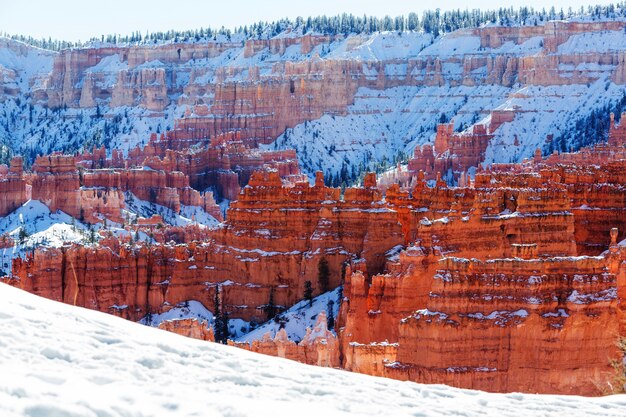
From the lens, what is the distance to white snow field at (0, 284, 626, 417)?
61.3ft

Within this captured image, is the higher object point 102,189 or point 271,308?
point 271,308

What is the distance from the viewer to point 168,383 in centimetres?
1997

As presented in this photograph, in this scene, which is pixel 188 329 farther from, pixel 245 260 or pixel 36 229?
pixel 36 229

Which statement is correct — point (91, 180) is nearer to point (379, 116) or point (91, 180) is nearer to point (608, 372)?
point (379, 116)

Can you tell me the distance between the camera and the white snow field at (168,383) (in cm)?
1867

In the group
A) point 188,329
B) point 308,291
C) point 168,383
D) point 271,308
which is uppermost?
point 168,383

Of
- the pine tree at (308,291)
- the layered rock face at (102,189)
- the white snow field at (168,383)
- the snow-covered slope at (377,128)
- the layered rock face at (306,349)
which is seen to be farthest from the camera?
the snow-covered slope at (377,128)

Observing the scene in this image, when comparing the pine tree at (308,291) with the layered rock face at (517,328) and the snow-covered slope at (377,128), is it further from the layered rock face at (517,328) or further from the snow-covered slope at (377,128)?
the snow-covered slope at (377,128)

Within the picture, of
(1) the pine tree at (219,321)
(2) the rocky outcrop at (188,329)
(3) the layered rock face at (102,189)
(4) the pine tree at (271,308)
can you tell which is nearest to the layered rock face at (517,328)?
(2) the rocky outcrop at (188,329)

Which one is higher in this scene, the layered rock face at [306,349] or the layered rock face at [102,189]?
the layered rock face at [306,349]

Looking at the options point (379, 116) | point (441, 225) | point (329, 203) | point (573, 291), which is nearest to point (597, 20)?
point (379, 116)

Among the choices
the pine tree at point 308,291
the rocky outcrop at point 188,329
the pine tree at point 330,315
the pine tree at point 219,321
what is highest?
the rocky outcrop at point 188,329

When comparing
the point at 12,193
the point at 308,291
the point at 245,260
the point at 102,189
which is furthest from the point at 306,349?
the point at 102,189

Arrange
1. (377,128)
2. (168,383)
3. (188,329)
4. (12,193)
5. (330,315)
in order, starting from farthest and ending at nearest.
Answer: (377,128) < (12,193) < (330,315) < (188,329) < (168,383)
